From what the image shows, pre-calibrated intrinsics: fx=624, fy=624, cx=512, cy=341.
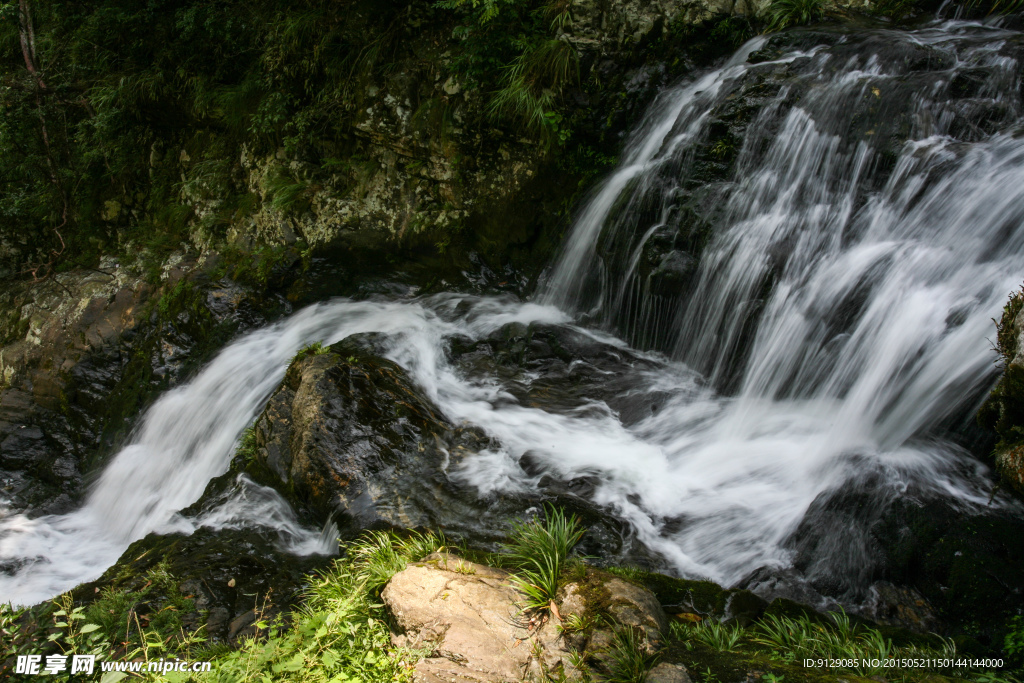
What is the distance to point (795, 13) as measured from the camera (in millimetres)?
6633

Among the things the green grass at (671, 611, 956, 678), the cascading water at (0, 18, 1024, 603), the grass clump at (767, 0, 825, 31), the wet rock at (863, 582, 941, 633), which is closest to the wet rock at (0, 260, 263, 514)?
the cascading water at (0, 18, 1024, 603)

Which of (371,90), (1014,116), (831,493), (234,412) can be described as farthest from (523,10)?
(831,493)

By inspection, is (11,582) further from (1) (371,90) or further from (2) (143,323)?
(1) (371,90)

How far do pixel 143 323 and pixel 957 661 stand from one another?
30.6 ft

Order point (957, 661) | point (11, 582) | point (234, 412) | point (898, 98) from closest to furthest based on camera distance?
point (957, 661)
point (898, 98)
point (11, 582)
point (234, 412)

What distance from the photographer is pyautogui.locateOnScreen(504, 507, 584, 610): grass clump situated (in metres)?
3.26

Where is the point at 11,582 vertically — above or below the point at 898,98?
below

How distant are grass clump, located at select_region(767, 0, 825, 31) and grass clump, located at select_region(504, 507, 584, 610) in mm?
5787

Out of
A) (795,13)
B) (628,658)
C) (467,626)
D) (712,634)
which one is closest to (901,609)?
(712,634)

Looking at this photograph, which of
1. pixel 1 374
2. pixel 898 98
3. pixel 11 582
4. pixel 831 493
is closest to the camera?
pixel 831 493

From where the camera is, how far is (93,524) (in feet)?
22.1

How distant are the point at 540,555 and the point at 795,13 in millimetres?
6311

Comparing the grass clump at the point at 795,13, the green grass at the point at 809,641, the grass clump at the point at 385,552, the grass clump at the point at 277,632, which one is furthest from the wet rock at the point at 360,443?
the grass clump at the point at 795,13

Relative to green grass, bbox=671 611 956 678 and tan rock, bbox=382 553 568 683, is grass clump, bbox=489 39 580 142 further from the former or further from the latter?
green grass, bbox=671 611 956 678
